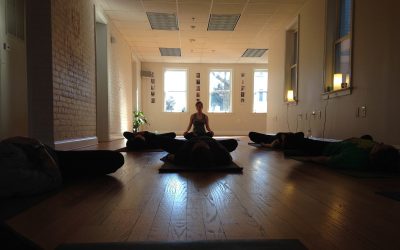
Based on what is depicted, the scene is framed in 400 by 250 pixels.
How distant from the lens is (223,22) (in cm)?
736

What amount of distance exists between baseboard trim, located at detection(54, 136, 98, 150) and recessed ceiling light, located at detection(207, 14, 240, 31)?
3.68 metres

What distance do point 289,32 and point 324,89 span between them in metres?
2.72

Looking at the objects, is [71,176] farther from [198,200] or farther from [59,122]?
[59,122]

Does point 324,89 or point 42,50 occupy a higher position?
point 42,50

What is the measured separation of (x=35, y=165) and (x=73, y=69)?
3.25 meters

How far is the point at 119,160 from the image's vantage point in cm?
247

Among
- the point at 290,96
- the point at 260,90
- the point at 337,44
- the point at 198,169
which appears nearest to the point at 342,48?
the point at 337,44

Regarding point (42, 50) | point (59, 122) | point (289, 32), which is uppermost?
point (289, 32)

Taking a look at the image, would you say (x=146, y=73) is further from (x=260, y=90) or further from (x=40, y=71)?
(x=40, y=71)

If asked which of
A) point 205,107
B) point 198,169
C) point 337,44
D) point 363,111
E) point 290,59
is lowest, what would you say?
point 198,169

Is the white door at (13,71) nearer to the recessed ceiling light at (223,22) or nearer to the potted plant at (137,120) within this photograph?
the recessed ceiling light at (223,22)

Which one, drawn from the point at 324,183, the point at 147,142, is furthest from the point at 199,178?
the point at 147,142

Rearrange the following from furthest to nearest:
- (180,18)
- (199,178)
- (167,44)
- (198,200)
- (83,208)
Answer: (167,44) → (180,18) → (199,178) → (198,200) → (83,208)

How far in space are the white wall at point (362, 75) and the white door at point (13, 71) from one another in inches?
175
